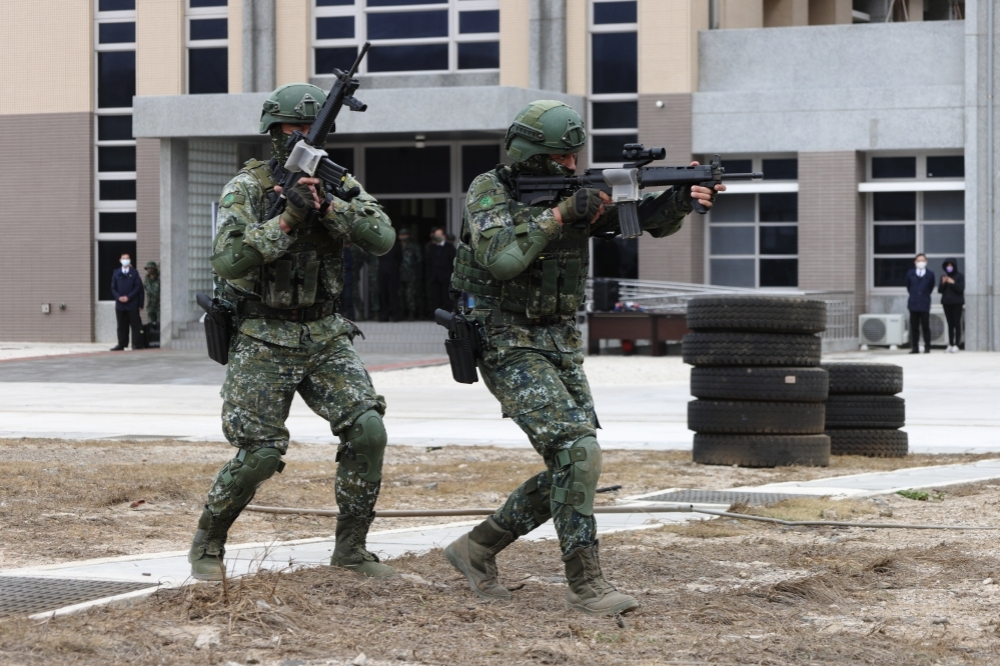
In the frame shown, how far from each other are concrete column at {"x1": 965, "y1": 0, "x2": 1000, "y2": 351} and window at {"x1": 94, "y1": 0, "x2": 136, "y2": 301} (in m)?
15.9

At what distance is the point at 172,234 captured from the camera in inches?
1188

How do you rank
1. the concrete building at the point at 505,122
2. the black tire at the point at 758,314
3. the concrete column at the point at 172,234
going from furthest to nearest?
the concrete column at the point at 172,234 → the concrete building at the point at 505,122 → the black tire at the point at 758,314

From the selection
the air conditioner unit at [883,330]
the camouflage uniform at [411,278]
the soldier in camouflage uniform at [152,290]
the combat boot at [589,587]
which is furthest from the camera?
the soldier in camouflage uniform at [152,290]

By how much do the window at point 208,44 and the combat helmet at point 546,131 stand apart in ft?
84.0

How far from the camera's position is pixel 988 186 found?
91.5 feet

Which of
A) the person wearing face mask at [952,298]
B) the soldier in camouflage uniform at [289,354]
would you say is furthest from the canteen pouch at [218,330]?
the person wearing face mask at [952,298]

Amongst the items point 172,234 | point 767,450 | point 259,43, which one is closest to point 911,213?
point 259,43

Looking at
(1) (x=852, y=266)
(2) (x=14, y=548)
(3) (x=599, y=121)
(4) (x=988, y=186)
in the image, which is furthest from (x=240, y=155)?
(2) (x=14, y=548)

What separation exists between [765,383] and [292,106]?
5254 mm

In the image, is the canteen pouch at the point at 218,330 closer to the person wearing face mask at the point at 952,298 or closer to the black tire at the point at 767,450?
the black tire at the point at 767,450

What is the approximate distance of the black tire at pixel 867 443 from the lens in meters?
11.9

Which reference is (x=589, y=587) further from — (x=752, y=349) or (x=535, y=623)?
(x=752, y=349)

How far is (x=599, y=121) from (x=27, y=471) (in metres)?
20.4

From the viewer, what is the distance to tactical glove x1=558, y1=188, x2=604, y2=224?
5.77 metres
